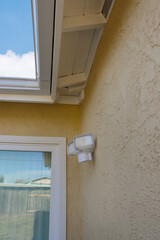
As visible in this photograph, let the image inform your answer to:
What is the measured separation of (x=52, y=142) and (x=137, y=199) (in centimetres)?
141

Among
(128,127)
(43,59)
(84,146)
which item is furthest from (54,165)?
(128,127)

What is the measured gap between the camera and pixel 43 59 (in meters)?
1.46

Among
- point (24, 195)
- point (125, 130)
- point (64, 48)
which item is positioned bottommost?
point (24, 195)

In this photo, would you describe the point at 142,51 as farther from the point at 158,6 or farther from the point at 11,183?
the point at 11,183

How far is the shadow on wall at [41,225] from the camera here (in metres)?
1.81

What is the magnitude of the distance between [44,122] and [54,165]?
1.49ft

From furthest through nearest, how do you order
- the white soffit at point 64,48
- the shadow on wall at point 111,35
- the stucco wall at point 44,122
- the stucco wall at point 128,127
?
1. the stucco wall at point 44,122
2. the white soffit at point 64,48
3. the shadow on wall at point 111,35
4. the stucco wall at point 128,127

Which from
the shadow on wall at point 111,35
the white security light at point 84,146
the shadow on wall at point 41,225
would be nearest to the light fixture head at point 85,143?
the white security light at point 84,146

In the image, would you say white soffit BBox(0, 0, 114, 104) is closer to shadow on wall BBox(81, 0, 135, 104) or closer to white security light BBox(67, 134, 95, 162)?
shadow on wall BBox(81, 0, 135, 104)

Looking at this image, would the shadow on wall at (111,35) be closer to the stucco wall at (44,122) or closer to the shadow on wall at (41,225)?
the stucco wall at (44,122)

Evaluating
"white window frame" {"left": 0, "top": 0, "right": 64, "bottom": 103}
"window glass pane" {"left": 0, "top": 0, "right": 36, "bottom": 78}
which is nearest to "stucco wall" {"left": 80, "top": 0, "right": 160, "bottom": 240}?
"white window frame" {"left": 0, "top": 0, "right": 64, "bottom": 103}

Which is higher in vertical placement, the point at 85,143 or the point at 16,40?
the point at 16,40

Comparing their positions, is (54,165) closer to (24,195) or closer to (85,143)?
(24,195)

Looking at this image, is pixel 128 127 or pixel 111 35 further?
pixel 111 35
